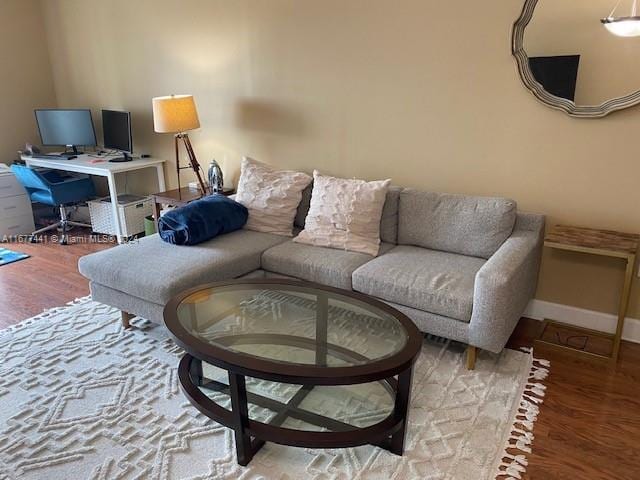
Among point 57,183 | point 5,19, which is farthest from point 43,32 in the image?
point 57,183

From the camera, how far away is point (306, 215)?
10.9ft

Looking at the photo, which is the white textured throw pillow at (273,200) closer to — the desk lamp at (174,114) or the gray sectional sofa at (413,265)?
the gray sectional sofa at (413,265)

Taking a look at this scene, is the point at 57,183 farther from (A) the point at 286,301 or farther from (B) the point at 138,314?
(A) the point at 286,301

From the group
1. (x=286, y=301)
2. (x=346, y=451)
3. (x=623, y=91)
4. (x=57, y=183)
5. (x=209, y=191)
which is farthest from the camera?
(x=57, y=183)

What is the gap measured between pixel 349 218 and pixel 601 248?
1.35m

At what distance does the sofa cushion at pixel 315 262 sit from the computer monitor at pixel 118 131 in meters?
2.25

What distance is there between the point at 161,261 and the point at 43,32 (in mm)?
3800

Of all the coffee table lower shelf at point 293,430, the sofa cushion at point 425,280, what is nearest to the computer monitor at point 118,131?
the sofa cushion at point 425,280

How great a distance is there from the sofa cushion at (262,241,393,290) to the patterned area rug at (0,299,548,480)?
61 centimetres

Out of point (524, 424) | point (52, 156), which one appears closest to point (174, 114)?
point (52, 156)

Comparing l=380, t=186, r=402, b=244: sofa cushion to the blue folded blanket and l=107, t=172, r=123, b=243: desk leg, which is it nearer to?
the blue folded blanket

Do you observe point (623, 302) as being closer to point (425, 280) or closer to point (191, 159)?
point (425, 280)

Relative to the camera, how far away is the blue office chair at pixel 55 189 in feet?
13.9

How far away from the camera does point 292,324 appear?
2.06 meters
